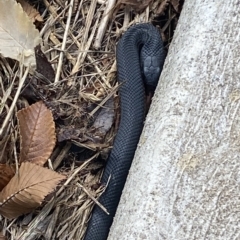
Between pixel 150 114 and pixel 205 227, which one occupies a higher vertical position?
pixel 150 114

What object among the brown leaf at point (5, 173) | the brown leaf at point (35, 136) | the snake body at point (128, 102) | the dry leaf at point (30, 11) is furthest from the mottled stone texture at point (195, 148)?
the dry leaf at point (30, 11)

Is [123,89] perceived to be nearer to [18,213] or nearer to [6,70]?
[6,70]

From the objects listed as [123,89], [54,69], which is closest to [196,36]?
[123,89]

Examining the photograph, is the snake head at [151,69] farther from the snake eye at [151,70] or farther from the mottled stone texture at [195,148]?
the mottled stone texture at [195,148]

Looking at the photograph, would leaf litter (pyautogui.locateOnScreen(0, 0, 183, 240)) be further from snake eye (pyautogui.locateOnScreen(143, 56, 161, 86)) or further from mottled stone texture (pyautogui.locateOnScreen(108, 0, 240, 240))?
mottled stone texture (pyautogui.locateOnScreen(108, 0, 240, 240))

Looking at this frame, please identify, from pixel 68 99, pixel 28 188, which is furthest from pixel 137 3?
pixel 28 188

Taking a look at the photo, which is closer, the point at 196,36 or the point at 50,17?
the point at 196,36

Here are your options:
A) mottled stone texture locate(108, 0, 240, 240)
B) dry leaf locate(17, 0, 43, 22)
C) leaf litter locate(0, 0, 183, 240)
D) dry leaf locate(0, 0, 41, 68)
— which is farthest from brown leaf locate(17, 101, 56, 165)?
dry leaf locate(17, 0, 43, 22)

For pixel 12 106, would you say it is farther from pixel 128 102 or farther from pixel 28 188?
pixel 128 102
